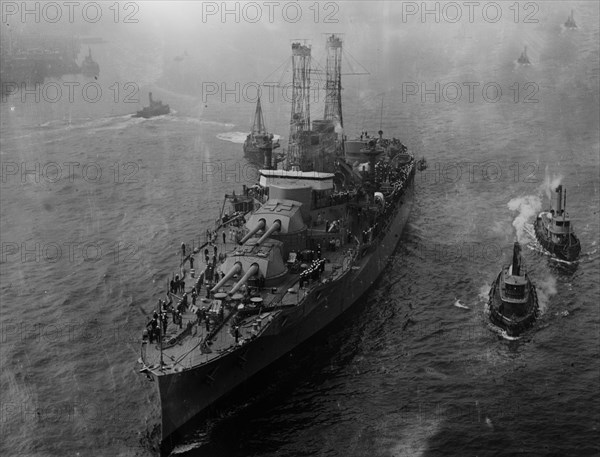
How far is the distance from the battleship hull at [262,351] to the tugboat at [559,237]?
1720cm

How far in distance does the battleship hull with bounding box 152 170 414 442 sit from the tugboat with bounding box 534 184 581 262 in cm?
1720

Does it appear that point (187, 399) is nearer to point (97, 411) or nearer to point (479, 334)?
point (97, 411)

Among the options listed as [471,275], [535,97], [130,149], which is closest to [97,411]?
[471,275]

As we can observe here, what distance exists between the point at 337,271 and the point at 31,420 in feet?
77.3

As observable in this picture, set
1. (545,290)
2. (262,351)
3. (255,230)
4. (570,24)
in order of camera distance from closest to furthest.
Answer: (262,351) → (255,230) → (545,290) → (570,24)

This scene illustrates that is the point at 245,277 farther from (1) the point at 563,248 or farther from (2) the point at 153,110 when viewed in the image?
(2) the point at 153,110

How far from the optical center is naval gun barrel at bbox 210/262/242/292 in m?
49.6

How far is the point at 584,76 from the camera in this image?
135625mm

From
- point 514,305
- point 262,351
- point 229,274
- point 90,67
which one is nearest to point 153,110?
point 90,67

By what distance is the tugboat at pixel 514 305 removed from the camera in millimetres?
55031

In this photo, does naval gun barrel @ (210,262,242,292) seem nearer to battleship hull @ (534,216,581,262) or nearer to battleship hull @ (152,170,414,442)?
battleship hull @ (152,170,414,442)

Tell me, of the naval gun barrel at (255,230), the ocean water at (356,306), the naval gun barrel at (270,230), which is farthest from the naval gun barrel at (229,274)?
the ocean water at (356,306)

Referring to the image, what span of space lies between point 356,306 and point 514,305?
12508 mm

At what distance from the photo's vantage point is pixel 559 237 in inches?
2758
